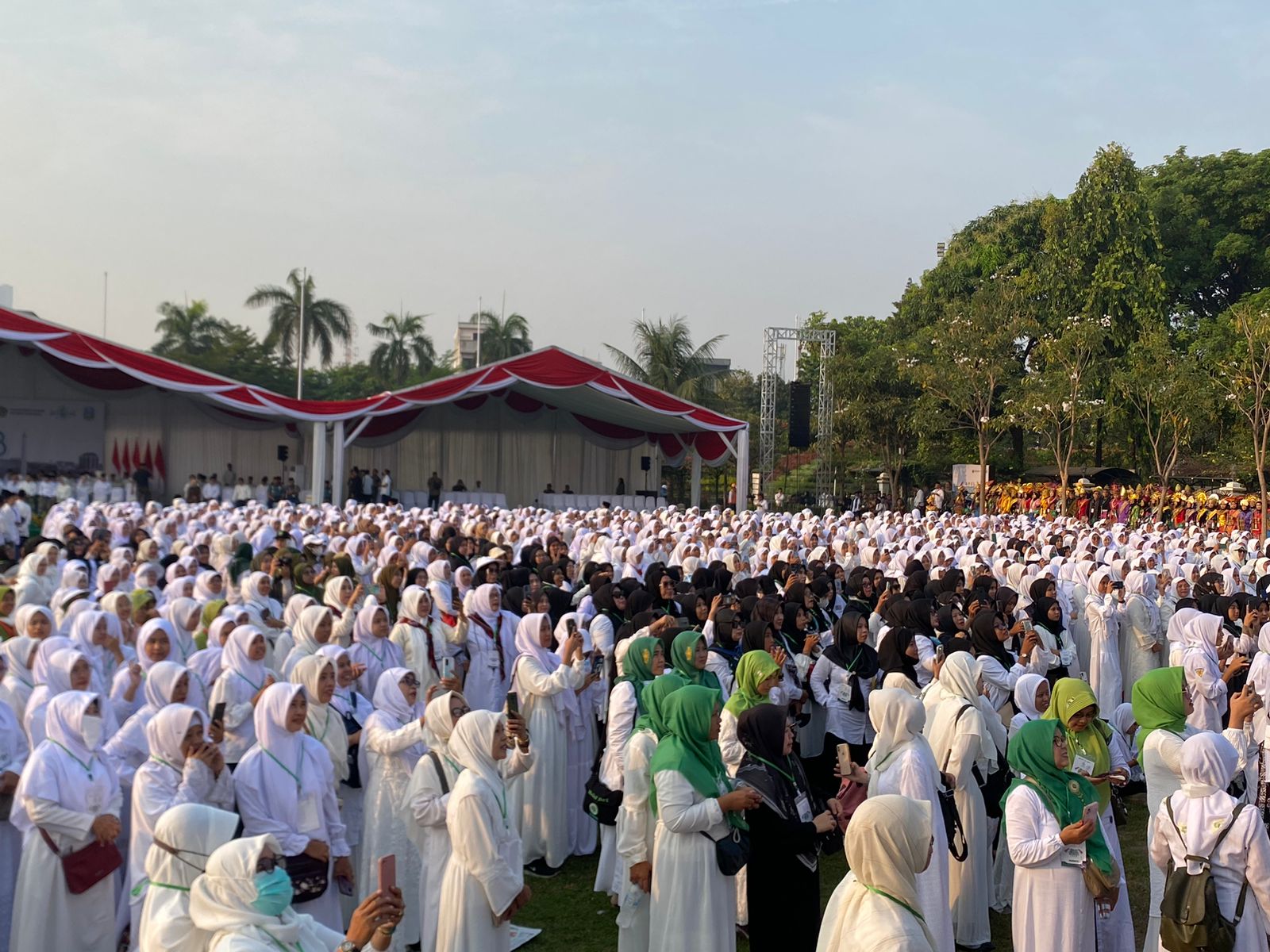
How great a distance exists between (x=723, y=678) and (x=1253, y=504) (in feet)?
72.2

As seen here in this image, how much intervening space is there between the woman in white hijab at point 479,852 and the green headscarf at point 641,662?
5.21 feet

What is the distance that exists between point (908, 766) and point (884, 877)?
146cm

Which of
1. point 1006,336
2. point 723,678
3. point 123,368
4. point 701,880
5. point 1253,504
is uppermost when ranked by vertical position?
point 1006,336

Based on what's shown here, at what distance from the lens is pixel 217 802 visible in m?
3.97

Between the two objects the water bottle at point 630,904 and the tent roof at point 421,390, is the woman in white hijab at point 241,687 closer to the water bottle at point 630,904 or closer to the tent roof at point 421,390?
the water bottle at point 630,904

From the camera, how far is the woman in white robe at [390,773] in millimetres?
4664

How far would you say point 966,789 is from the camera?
5.04 meters

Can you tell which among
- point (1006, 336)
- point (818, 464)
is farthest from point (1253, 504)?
point (818, 464)

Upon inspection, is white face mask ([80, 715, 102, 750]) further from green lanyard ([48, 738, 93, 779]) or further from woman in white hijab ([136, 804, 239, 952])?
woman in white hijab ([136, 804, 239, 952])

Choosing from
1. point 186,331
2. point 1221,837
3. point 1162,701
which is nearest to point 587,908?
point 1162,701

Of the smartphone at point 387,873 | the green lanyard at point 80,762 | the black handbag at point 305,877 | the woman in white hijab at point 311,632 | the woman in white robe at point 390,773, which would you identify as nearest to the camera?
the smartphone at point 387,873

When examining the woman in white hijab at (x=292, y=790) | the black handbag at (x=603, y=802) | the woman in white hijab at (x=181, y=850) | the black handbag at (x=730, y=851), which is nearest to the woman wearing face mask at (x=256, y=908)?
the woman in white hijab at (x=181, y=850)

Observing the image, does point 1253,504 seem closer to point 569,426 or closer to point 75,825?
point 569,426

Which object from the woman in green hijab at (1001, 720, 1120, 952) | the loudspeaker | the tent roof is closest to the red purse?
the woman in green hijab at (1001, 720, 1120, 952)
